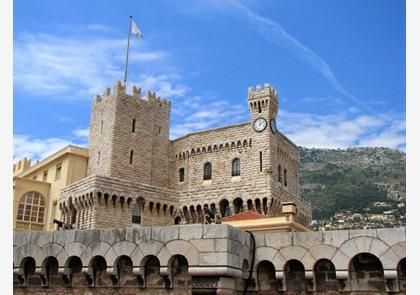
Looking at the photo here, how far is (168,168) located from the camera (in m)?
44.8

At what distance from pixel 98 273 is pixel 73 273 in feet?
2.33

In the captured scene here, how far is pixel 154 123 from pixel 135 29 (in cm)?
979

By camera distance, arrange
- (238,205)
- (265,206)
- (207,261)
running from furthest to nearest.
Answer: (238,205) < (265,206) < (207,261)

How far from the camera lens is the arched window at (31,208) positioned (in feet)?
137

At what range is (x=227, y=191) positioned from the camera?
132 ft

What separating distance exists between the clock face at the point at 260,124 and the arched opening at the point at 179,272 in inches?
1172

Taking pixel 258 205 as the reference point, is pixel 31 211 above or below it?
below

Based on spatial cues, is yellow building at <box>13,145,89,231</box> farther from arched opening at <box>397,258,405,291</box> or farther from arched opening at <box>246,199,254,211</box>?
arched opening at <box>397,258,405,291</box>

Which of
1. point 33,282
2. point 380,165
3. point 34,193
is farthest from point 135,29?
point 380,165

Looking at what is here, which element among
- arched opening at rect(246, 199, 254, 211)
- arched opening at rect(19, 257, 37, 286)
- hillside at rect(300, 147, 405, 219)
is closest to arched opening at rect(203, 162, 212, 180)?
arched opening at rect(246, 199, 254, 211)

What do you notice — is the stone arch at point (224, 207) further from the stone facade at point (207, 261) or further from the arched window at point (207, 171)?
the stone facade at point (207, 261)

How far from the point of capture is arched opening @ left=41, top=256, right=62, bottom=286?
1184 cm

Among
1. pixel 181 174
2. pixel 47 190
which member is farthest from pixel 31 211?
pixel 181 174

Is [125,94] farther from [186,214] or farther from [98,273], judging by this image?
[98,273]
